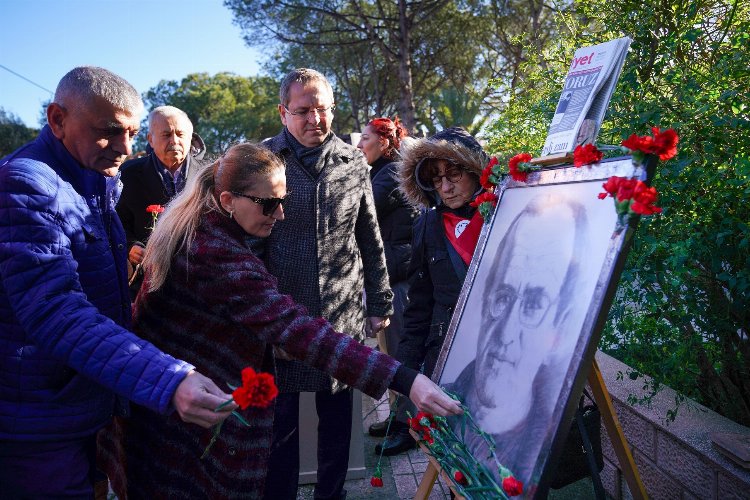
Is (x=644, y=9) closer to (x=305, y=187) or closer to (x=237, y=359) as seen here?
(x=305, y=187)

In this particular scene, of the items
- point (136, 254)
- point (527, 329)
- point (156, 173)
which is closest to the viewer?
point (527, 329)

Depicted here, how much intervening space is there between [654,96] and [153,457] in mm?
2419

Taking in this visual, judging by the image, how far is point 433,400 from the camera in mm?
1814

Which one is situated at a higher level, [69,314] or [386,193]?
[386,193]

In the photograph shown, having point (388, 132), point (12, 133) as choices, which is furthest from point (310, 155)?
point (12, 133)

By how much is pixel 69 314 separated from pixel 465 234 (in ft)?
5.06

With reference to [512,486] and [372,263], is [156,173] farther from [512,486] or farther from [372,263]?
[512,486]

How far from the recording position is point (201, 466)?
195 cm

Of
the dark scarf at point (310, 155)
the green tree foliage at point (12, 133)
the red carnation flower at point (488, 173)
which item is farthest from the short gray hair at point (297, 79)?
the green tree foliage at point (12, 133)

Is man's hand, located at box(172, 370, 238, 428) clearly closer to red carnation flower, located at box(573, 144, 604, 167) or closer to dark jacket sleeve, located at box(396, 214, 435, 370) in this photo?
red carnation flower, located at box(573, 144, 604, 167)

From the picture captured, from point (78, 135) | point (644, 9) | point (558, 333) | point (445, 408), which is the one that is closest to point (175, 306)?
point (78, 135)

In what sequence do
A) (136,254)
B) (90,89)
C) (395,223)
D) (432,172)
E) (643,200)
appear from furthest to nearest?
1. (395,223)
2. (136,254)
3. (432,172)
4. (90,89)
5. (643,200)

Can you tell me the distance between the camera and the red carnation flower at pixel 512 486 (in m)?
1.48

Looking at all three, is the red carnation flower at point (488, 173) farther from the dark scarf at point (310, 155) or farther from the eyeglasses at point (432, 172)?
the dark scarf at point (310, 155)
